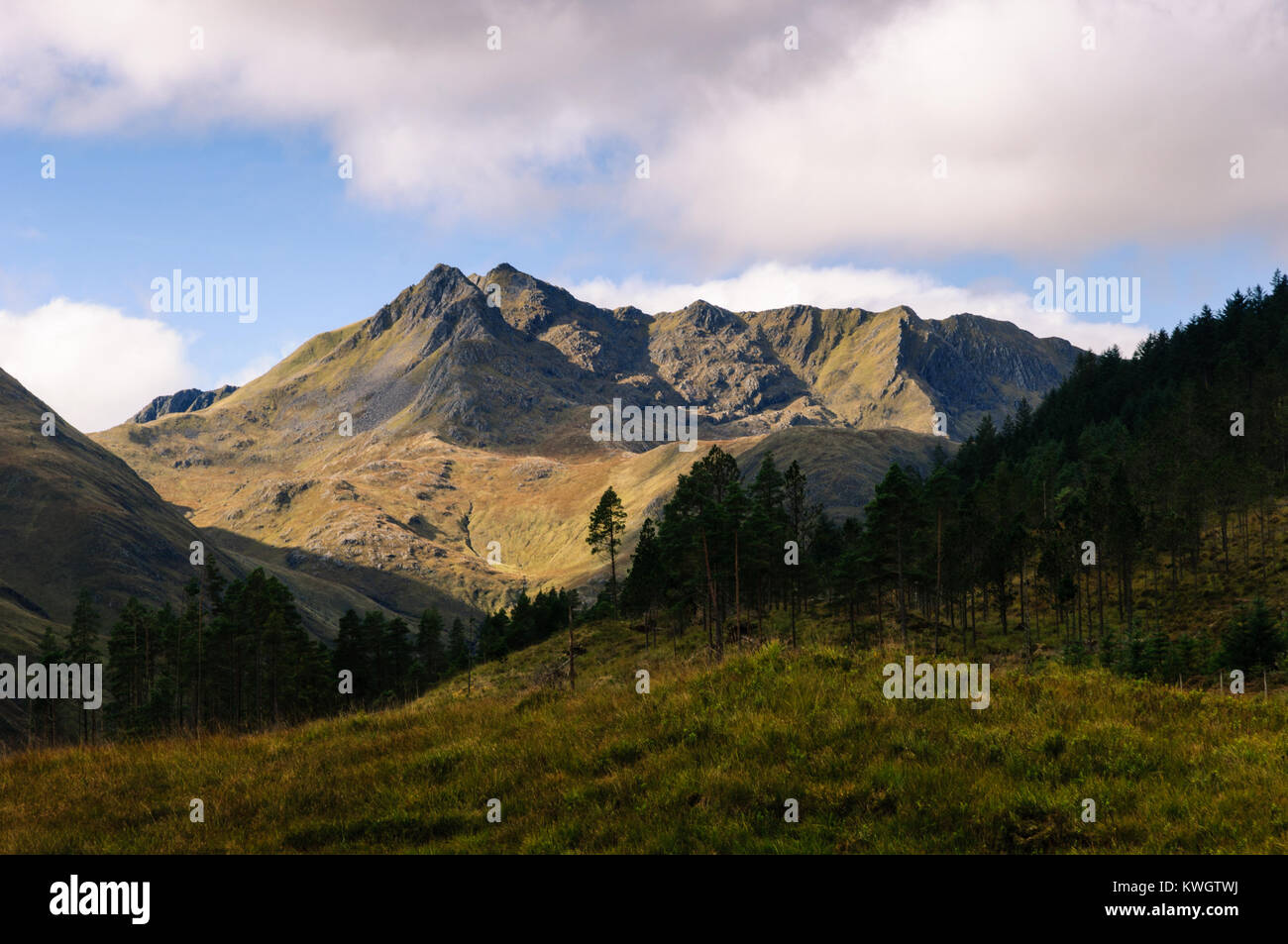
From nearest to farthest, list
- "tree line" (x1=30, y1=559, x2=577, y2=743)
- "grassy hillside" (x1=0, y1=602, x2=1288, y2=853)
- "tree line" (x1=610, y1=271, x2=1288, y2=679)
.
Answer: "grassy hillside" (x1=0, y1=602, x2=1288, y2=853)
"tree line" (x1=610, y1=271, x2=1288, y2=679)
"tree line" (x1=30, y1=559, x2=577, y2=743)

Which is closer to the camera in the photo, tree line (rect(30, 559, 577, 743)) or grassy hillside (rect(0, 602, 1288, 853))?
grassy hillside (rect(0, 602, 1288, 853))

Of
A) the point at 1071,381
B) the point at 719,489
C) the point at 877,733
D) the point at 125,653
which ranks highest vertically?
the point at 1071,381

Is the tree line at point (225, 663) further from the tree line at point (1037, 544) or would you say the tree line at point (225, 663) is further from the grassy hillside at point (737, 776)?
the grassy hillside at point (737, 776)

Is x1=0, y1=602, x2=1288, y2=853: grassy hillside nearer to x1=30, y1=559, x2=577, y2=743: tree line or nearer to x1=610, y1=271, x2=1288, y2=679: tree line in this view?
x1=610, y1=271, x2=1288, y2=679: tree line

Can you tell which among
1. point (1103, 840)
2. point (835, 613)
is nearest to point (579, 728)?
point (1103, 840)

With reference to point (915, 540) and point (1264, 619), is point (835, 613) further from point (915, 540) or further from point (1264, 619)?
point (1264, 619)

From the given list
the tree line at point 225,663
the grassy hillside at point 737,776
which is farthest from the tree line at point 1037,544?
the grassy hillside at point 737,776

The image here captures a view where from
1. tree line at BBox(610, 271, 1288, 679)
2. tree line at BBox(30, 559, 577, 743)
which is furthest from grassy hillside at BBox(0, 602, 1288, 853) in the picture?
tree line at BBox(30, 559, 577, 743)

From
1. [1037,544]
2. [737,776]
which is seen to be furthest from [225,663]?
[1037,544]

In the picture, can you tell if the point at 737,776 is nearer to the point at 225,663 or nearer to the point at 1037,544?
the point at 225,663

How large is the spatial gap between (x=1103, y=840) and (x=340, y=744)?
12132 mm

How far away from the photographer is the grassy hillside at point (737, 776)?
9328mm

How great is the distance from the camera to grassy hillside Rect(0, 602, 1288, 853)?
933 cm
